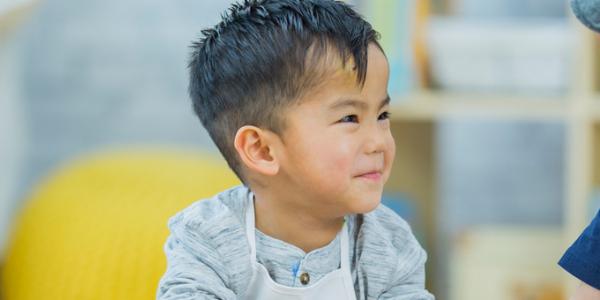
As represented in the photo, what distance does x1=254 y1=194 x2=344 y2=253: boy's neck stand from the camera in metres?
0.96

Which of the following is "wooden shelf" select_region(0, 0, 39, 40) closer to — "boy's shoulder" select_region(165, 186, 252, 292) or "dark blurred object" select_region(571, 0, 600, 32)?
"boy's shoulder" select_region(165, 186, 252, 292)

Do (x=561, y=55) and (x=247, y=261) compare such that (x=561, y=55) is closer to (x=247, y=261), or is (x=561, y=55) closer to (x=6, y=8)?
(x=6, y=8)

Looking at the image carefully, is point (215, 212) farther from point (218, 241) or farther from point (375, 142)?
point (375, 142)

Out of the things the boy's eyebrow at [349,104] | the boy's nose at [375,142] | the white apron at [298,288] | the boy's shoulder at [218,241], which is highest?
the boy's eyebrow at [349,104]

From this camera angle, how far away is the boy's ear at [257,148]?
3.00 feet

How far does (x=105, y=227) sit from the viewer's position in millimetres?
1416

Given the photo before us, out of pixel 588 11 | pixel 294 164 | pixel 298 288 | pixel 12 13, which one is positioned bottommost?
pixel 298 288

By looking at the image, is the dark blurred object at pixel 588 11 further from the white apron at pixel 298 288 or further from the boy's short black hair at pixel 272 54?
the white apron at pixel 298 288

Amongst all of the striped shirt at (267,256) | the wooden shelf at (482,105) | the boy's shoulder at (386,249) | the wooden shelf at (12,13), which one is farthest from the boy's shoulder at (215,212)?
the wooden shelf at (482,105)

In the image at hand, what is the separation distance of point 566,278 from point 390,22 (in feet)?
1.81

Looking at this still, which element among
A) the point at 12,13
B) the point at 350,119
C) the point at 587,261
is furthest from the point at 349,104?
the point at 12,13

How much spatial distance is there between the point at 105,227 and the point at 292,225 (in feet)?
1.73

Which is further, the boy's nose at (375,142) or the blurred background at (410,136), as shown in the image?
the blurred background at (410,136)

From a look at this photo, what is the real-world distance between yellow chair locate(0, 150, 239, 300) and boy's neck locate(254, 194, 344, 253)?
31 cm
